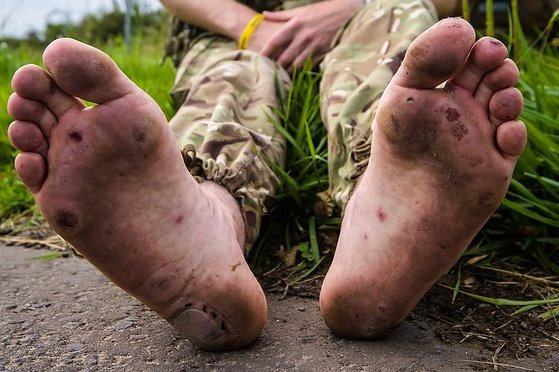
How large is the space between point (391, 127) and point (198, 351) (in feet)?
1.15

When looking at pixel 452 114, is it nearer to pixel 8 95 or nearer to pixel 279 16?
pixel 279 16

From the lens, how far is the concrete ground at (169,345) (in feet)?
2.55

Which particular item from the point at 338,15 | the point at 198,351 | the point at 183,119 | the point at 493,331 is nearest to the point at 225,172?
the point at 183,119

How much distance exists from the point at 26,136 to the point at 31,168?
3 cm

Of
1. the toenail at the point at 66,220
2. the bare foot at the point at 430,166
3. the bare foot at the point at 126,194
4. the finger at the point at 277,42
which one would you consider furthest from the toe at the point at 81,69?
the finger at the point at 277,42

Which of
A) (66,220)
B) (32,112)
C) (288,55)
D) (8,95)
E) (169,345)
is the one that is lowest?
(8,95)

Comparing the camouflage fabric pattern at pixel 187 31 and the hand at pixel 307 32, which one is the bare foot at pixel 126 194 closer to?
the hand at pixel 307 32

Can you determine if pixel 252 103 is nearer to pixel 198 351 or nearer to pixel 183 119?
pixel 183 119

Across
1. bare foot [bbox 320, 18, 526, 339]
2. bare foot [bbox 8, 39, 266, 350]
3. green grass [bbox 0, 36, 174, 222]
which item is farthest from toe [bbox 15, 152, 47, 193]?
green grass [bbox 0, 36, 174, 222]

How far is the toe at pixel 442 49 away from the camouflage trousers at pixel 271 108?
310mm

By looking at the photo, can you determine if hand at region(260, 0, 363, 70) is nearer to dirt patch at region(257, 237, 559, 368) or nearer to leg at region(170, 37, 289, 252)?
leg at region(170, 37, 289, 252)

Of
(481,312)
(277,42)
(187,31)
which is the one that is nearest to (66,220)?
(481,312)

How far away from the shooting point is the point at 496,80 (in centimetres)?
68

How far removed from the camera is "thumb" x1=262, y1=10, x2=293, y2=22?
143 cm
